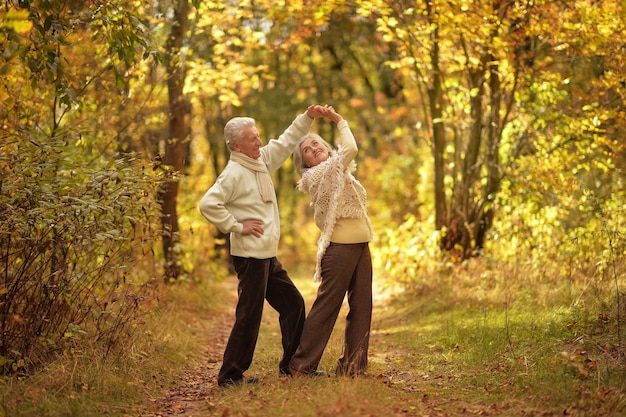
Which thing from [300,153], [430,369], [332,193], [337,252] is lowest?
[430,369]

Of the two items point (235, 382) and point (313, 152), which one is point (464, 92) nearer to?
point (313, 152)

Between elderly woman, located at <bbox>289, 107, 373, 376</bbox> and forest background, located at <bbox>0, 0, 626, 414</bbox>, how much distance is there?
1.21 meters

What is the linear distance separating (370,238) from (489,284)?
140 inches

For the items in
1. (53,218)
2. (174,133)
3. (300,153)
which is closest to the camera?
(53,218)

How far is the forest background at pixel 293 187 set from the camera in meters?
5.37

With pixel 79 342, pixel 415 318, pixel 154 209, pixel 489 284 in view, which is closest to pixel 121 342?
pixel 79 342

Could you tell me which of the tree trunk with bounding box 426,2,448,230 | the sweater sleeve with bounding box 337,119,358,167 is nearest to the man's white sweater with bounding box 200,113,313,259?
the sweater sleeve with bounding box 337,119,358,167

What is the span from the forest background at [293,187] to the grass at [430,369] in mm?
72

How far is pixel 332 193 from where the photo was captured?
5531mm

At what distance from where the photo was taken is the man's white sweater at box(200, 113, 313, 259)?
518 cm

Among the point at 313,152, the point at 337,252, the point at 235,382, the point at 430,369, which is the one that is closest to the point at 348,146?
the point at 313,152

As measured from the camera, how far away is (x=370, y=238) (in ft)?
18.5

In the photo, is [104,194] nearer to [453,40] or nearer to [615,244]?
[615,244]

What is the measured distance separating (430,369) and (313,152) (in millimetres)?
2002
